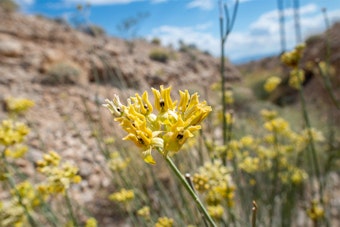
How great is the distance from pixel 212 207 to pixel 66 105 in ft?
29.2

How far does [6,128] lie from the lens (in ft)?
7.95

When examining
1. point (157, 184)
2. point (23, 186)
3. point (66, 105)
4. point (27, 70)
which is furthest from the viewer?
point (27, 70)

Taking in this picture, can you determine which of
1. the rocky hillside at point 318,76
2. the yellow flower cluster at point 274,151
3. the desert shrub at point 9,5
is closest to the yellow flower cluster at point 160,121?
the yellow flower cluster at point 274,151

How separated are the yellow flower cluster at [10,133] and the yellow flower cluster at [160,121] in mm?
1533

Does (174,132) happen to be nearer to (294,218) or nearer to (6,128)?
(6,128)

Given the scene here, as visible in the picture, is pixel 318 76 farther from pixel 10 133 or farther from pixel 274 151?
pixel 10 133

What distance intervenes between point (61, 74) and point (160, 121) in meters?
10.7

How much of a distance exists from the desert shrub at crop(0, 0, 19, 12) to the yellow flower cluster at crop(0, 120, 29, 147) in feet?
46.9

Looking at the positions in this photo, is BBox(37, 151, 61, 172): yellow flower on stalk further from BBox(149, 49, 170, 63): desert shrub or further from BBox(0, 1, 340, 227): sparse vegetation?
BBox(149, 49, 170, 63): desert shrub

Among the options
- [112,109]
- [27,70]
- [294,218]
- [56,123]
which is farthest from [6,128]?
[27,70]

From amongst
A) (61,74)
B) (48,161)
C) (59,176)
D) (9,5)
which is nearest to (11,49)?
(61,74)

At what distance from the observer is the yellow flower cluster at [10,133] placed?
234cm

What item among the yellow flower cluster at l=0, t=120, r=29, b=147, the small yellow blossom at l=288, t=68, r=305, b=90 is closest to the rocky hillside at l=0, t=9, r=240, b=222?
the small yellow blossom at l=288, t=68, r=305, b=90

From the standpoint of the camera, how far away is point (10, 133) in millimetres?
2389
